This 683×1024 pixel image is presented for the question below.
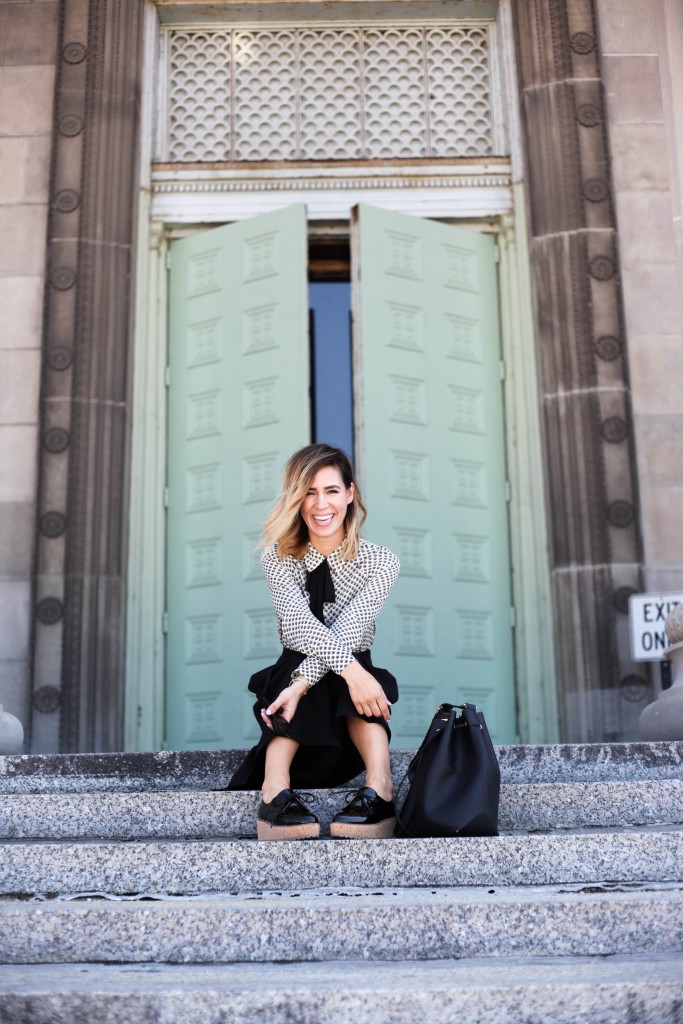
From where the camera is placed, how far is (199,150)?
32.6 feet

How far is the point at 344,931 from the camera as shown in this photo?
320 centimetres

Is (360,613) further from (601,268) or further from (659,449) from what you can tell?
(601,268)

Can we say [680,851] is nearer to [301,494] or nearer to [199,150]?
[301,494]

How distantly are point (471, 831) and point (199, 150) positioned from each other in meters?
7.37

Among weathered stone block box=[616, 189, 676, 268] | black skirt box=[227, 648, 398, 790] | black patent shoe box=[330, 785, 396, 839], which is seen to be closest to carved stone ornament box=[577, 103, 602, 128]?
weathered stone block box=[616, 189, 676, 268]

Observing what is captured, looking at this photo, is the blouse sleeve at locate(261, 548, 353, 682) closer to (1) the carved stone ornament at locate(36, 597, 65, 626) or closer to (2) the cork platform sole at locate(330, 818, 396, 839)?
(2) the cork platform sole at locate(330, 818, 396, 839)

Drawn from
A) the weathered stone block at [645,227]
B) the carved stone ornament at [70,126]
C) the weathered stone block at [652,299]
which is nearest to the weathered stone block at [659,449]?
the weathered stone block at [652,299]

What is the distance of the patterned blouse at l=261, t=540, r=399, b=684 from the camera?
173 inches

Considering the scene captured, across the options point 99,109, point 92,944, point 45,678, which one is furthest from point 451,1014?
point 99,109

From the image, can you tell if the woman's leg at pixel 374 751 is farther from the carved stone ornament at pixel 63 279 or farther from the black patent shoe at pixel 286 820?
the carved stone ornament at pixel 63 279

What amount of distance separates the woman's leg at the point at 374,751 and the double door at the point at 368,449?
412cm

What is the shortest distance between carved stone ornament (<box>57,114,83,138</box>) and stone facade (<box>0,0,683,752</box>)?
10 millimetres

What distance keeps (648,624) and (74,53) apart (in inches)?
235

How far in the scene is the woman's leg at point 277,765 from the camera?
4.10 metres
